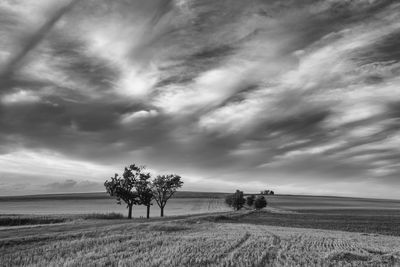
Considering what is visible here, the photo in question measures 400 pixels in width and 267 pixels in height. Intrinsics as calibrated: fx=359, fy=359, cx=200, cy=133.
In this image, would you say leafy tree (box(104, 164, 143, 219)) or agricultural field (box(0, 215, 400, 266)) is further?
leafy tree (box(104, 164, 143, 219))

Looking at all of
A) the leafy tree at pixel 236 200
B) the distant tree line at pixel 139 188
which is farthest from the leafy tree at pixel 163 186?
the leafy tree at pixel 236 200

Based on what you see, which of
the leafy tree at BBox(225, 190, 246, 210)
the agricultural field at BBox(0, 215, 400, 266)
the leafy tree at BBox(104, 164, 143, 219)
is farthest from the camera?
the leafy tree at BBox(225, 190, 246, 210)

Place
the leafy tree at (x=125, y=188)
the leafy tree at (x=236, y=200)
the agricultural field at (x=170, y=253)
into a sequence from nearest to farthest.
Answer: the agricultural field at (x=170, y=253) → the leafy tree at (x=125, y=188) → the leafy tree at (x=236, y=200)

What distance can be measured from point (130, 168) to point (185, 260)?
66585 millimetres

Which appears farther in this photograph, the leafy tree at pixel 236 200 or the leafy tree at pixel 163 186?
the leafy tree at pixel 236 200

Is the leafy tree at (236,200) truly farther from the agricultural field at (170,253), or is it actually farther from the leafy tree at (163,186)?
the agricultural field at (170,253)

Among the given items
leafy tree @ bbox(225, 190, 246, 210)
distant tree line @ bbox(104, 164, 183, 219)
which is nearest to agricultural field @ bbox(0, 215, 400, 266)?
distant tree line @ bbox(104, 164, 183, 219)

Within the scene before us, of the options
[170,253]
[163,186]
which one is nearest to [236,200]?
[163,186]

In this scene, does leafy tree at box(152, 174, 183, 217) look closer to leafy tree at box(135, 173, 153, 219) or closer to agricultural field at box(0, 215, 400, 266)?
leafy tree at box(135, 173, 153, 219)

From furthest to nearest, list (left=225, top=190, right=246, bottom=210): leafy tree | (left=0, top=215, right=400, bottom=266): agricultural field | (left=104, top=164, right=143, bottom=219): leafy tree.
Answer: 1. (left=225, top=190, right=246, bottom=210): leafy tree
2. (left=104, top=164, right=143, bottom=219): leafy tree
3. (left=0, top=215, right=400, bottom=266): agricultural field

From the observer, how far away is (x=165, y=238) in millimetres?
32562

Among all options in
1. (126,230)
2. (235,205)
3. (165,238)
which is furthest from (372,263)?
(235,205)

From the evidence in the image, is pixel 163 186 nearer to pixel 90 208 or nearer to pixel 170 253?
pixel 90 208

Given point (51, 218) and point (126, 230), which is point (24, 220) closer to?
point (51, 218)
